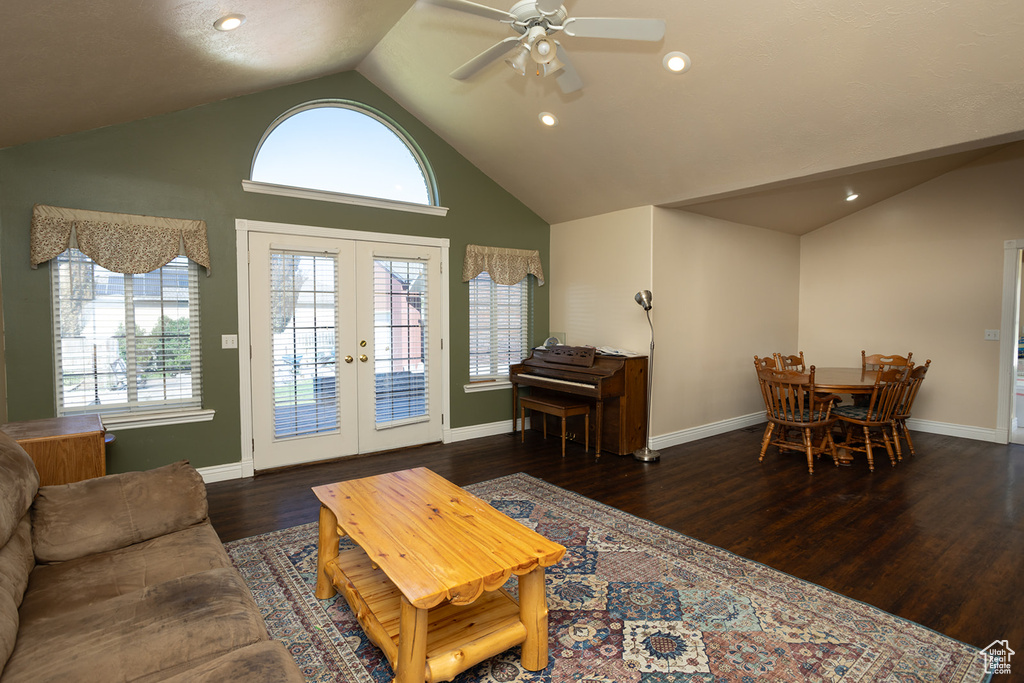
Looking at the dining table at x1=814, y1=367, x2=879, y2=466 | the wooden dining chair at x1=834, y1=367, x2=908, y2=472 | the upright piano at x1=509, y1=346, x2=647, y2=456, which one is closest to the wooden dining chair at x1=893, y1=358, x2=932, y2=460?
the wooden dining chair at x1=834, y1=367, x2=908, y2=472

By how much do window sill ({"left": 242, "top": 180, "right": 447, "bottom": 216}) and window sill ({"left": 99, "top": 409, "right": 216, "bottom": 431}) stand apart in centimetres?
183

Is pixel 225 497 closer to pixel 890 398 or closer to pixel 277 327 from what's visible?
pixel 277 327

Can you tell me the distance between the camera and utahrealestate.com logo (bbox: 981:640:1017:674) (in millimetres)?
1899

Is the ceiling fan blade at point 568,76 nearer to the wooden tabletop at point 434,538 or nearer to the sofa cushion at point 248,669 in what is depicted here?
the wooden tabletop at point 434,538

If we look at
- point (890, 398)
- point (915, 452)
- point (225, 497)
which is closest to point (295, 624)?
point (225, 497)

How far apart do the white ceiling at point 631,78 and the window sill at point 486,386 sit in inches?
90.2

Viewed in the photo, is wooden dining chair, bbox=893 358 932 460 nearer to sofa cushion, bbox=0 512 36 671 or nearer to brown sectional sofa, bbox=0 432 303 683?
brown sectional sofa, bbox=0 432 303 683

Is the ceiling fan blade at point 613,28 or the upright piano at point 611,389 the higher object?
the ceiling fan blade at point 613,28

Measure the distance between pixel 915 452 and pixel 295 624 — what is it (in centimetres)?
558

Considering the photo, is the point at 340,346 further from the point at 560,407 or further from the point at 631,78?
the point at 631,78

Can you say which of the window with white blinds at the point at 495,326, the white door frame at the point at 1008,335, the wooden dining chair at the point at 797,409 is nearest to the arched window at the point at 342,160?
the window with white blinds at the point at 495,326

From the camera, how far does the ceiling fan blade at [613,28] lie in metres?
2.30

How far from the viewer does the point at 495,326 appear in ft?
18.5

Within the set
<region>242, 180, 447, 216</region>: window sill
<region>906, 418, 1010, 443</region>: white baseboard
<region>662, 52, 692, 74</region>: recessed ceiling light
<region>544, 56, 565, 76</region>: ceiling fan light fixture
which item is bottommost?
<region>906, 418, 1010, 443</region>: white baseboard
